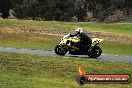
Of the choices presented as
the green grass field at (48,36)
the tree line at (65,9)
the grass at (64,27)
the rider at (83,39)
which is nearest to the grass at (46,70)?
the rider at (83,39)

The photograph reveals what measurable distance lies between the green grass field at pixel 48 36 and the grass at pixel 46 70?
37.0 feet

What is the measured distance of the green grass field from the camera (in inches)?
1422

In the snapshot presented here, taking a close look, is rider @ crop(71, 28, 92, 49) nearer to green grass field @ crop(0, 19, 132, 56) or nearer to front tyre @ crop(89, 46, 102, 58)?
front tyre @ crop(89, 46, 102, 58)

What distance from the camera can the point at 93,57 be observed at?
25.4m

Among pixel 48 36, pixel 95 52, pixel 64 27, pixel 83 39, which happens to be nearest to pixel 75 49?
pixel 83 39

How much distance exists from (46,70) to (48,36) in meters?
23.0

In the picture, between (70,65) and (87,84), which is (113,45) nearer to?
(70,65)

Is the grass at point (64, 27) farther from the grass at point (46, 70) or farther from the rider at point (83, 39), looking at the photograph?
the grass at point (46, 70)

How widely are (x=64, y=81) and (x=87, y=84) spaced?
5.89 ft

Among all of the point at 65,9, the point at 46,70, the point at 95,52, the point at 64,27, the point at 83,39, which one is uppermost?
the point at 83,39

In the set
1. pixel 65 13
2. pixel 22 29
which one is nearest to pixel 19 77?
pixel 22 29

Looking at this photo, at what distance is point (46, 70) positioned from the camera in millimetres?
19203

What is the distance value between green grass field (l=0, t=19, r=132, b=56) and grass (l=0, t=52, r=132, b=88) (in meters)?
11.3

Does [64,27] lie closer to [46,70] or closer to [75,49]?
[75,49]
